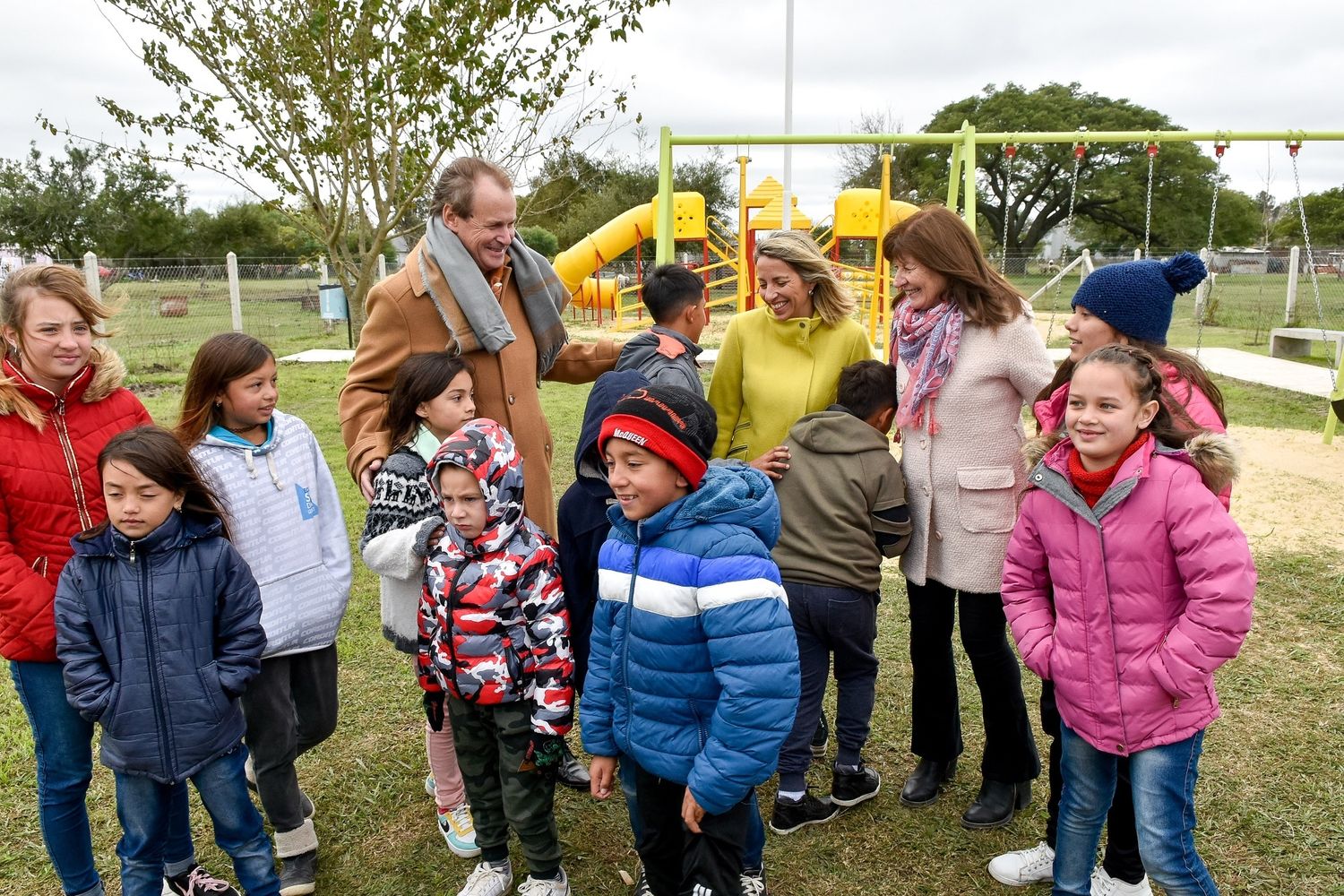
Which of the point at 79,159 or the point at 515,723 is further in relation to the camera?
the point at 79,159

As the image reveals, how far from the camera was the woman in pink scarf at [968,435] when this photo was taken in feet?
8.69

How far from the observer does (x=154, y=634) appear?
7.16 ft

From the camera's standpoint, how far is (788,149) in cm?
925

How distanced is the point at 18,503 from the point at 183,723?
680mm

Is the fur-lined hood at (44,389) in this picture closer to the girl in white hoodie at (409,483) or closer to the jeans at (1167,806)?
the girl in white hoodie at (409,483)

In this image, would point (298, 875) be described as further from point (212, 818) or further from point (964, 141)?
point (964, 141)

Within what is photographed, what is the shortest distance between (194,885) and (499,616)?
121 centimetres

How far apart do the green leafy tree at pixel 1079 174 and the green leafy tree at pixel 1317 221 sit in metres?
3.17

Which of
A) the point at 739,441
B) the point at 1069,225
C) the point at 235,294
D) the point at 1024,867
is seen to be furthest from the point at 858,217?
the point at 1069,225

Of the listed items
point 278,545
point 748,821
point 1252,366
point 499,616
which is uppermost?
point 278,545

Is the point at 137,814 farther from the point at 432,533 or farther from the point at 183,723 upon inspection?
the point at 432,533

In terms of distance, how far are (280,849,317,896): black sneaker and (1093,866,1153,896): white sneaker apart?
2170 mm

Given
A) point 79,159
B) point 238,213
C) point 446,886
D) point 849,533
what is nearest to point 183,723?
point 446,886

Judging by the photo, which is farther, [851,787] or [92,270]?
[92,270]
